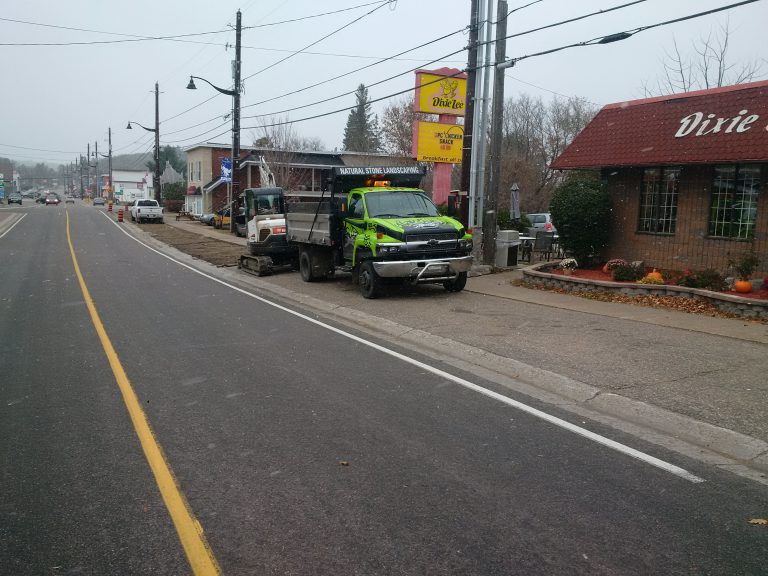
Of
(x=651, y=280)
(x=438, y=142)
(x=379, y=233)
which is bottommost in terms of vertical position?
(x=651, y=280)

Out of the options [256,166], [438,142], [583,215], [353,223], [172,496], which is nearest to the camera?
[172,496]

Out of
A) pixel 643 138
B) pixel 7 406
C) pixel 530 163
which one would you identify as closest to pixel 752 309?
pixel 643 138

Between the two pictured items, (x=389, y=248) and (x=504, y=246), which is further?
(x=504, y=246)

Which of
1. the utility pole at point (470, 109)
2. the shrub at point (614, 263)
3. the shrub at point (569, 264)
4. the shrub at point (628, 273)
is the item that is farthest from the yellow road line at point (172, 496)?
the utility pole at point (470, 109)

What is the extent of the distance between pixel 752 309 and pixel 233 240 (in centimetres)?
2719

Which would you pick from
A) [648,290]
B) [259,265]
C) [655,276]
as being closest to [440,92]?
[259,265]

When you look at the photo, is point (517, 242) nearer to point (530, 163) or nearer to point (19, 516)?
point (19, 516)

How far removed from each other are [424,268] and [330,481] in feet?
30.8

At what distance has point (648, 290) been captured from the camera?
13.4m

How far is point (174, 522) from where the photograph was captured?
4.14 meters

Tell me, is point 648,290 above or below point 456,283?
above

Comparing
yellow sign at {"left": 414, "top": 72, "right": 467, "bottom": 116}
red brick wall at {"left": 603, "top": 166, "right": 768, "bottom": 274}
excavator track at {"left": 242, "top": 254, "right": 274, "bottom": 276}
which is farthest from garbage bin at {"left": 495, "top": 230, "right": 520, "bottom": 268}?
excavator track at {"left": 242, "top": 254, "right": 274, "bottom": 276}

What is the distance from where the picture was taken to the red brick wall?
1345cm

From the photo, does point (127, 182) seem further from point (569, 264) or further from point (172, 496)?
point (172, 496)
